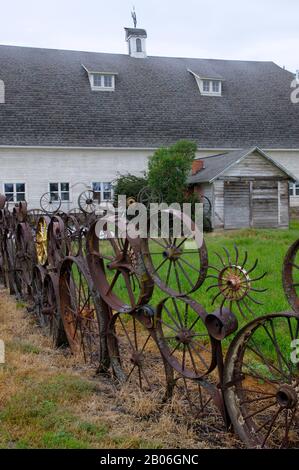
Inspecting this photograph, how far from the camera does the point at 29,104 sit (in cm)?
2259

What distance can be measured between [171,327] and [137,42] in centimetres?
2646

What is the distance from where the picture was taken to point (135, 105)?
80.6 feet

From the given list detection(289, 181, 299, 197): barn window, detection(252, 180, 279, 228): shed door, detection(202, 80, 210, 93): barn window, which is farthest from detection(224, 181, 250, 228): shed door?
detection(202, 80, 210, 93): barn window

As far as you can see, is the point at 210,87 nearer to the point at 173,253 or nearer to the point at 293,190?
the point at 293,190

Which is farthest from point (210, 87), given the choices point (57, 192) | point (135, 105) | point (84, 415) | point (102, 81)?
point (84, 415)

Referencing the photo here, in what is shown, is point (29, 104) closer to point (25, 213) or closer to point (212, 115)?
point (212, 115)

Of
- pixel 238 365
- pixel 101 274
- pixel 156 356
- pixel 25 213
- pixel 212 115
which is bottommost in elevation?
pixel 156 356

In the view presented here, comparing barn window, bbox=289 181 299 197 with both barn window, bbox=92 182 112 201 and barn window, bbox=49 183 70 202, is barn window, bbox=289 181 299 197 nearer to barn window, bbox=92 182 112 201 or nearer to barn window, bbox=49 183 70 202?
barn window, bbox=92 182 112 201

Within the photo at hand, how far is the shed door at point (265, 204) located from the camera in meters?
21.2

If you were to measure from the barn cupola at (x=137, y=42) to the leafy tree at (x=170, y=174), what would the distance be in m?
9.95

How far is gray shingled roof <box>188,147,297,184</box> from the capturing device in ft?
66.0
